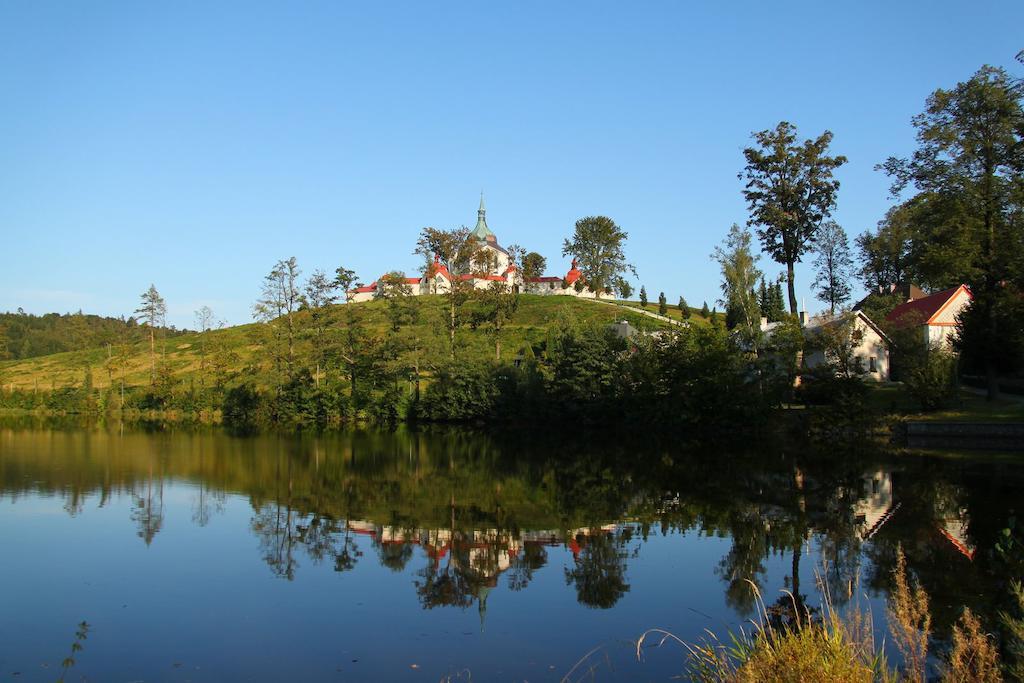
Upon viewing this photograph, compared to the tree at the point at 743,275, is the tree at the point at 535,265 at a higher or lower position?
higher

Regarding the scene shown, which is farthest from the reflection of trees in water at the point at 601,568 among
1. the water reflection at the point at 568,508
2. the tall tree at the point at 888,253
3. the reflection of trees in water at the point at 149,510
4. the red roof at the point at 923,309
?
the tall tree at the point at 888,253

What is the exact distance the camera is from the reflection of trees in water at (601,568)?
39.1ft

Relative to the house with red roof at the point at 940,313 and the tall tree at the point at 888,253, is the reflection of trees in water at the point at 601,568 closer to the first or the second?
the house with red roof at the point at 940,313

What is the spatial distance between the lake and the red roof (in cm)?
1958

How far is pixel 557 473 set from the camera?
26.7 meters

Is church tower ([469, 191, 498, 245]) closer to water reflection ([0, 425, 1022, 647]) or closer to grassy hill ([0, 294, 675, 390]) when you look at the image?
grassy hill ([0, 294, 675, 390])

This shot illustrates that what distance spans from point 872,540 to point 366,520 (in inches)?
420

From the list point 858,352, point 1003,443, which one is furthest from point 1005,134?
point 858,352

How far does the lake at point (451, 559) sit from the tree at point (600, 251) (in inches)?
2812

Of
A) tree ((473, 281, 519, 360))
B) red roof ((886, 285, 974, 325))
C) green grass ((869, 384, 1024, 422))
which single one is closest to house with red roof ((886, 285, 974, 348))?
red roof ((886, 285, 974, 325))

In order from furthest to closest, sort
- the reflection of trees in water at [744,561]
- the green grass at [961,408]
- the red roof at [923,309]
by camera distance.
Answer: the red roof at [923,309], the green grass at [961,408], the reflection of trees in water at [744,561]

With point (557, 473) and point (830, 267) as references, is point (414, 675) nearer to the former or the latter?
point (557, 473)

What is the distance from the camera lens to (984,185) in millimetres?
32938

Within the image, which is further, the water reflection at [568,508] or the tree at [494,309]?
the tree at [494,309]
